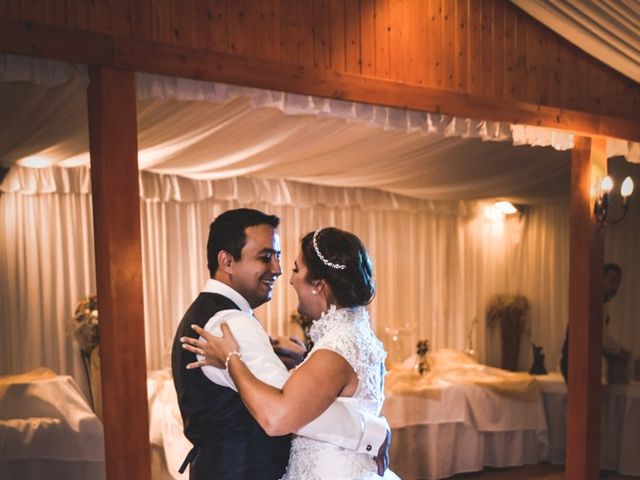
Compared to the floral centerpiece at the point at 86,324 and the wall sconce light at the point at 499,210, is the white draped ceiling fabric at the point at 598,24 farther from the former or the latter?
the floral centerpiece at the point at 86,324

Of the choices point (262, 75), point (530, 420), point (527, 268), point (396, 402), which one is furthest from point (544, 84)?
point (527, 268)

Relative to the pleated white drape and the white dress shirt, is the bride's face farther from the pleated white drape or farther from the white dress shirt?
Result: the pleated white drape

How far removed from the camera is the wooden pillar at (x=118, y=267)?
244cm

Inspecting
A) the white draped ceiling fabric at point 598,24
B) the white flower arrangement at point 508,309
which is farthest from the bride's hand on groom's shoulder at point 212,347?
Result: the white flower arrangement at point 508,309

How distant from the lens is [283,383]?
177cm

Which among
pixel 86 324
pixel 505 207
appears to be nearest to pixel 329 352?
pixel 86 324

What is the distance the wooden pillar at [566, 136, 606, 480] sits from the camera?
163 inches

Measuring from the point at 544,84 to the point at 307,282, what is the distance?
272 centimetres

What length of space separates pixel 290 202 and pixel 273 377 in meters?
4.53

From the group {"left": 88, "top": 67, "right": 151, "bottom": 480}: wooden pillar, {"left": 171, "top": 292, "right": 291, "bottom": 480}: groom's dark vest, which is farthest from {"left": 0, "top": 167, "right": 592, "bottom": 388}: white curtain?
{"left": 171, "top": 292, "right": 291, "bottom": 480}: groom's dark vest

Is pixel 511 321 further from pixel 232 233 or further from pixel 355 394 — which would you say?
pixel 232 233

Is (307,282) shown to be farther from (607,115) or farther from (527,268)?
(527,268)

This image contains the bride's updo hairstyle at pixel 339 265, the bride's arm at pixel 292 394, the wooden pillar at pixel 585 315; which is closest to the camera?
the bride's arm at pixel 292 394

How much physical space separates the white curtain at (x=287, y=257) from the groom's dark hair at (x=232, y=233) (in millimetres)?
3469
